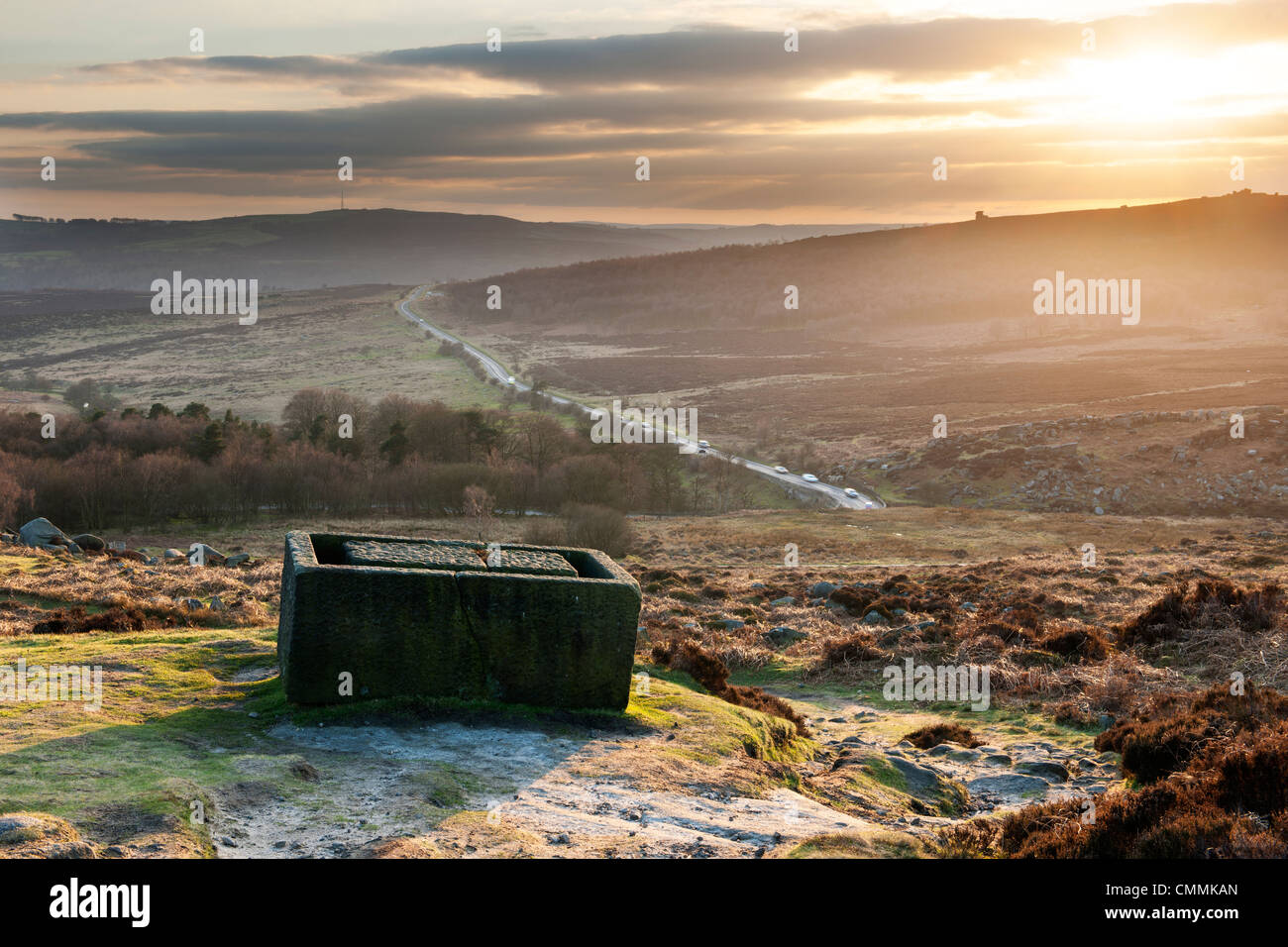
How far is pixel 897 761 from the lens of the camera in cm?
1161

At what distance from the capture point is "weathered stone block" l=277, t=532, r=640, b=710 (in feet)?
32.6

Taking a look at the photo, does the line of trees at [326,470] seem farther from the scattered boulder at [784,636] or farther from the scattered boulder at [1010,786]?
the scattered boulder at [1010,786]

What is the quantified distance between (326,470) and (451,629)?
4990 cm

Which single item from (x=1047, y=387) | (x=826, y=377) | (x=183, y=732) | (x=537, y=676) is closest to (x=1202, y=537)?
(x=537, y=676)

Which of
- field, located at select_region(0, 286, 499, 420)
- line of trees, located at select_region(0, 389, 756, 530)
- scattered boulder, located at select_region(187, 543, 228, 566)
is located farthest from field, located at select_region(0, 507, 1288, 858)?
field, located at select_region(0, 286, 499, 420)

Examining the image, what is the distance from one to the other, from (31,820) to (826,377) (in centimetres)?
12805

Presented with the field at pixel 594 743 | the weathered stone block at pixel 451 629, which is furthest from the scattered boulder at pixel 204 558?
the weathered stone block at pixel 451 629

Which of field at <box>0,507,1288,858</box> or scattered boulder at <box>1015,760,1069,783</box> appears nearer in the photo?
field at <box>0,507,1288,858</box>

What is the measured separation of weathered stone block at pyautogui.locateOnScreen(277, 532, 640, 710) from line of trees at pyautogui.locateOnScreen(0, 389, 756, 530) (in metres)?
40.0

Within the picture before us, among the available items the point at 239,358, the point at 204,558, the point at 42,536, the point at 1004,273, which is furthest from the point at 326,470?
the point at 1004,273

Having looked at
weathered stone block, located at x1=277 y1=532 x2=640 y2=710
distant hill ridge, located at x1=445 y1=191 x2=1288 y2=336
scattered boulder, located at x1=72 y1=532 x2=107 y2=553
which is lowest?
scattered boulder, located at x1=72 y1=532 x2=107 y2=553

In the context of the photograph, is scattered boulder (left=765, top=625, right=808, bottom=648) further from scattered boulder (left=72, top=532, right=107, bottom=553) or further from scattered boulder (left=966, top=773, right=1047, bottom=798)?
scattered boulder (left=72, top=532, right=107, bottom=553)

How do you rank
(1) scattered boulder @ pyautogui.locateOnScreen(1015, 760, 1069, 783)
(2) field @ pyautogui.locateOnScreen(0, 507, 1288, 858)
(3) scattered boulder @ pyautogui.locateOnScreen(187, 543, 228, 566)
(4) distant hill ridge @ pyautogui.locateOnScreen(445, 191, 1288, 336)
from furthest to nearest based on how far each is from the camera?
(4) distant hill ridge @ pyautogui.locateOnScreen(445, 191, 1288, 336) < (3) scattered boulder @ pyautogui.locateOnScreen(187, 543, 228, 566) < (1) scattered boulder @ pyautogui.locateOnScreen(1015, 760, 1069, 783) < (2) field @ pyautogui.locateOnScreen(0, 507, 1288, 858)

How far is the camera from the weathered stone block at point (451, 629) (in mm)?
9922
